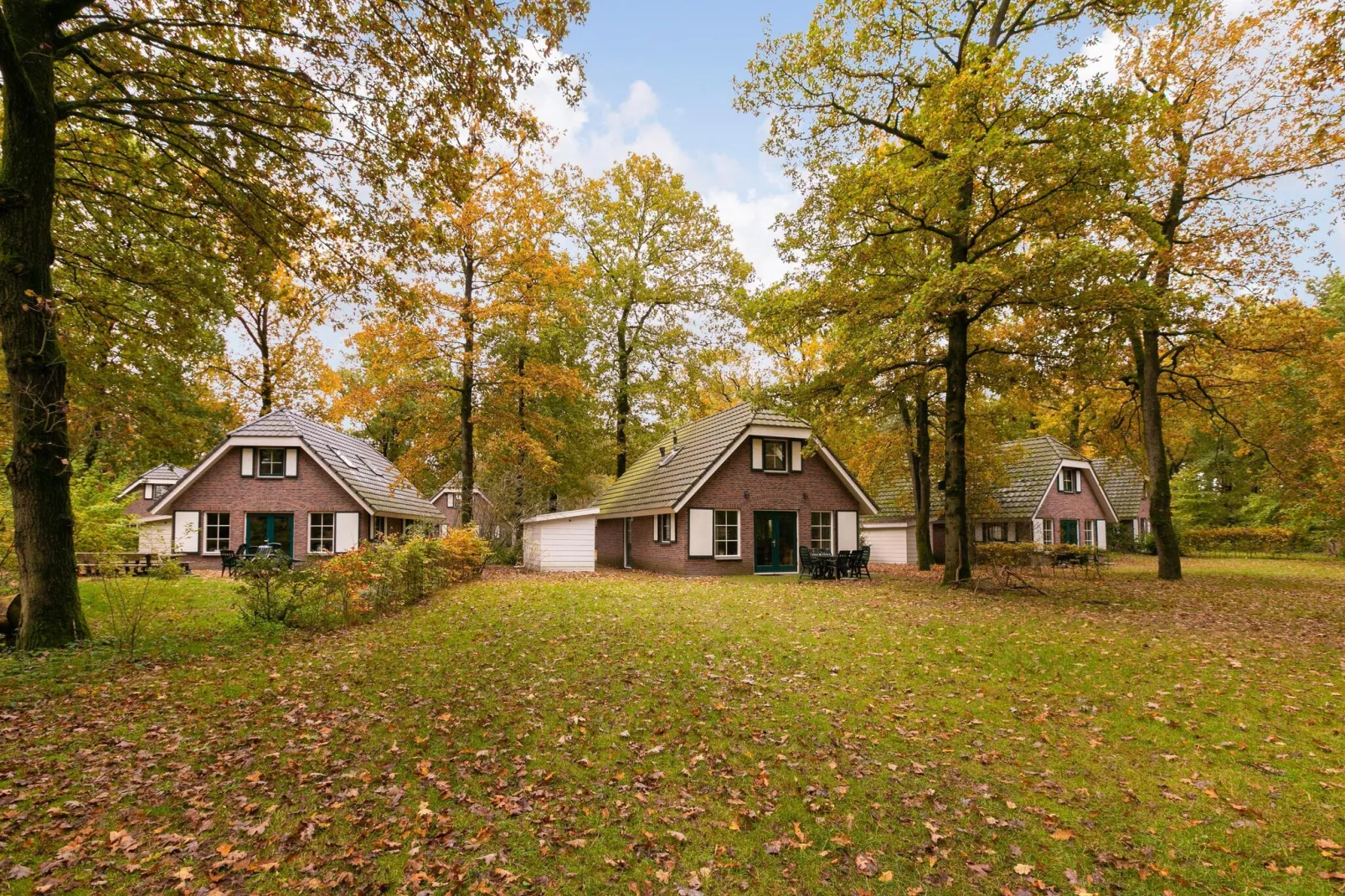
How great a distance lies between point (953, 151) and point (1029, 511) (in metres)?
21.5

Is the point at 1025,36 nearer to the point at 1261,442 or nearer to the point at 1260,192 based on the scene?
the point at 1260,192

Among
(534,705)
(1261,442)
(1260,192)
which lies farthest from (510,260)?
(1261,442)

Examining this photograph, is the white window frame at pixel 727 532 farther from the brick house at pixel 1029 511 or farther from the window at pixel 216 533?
the window at pixel 216 533

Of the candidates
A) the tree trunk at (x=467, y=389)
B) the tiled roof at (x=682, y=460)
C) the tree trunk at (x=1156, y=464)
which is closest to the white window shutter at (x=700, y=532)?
the tiled roof at (x=682, y=460)

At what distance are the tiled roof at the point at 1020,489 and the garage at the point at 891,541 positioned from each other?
563 millimetres

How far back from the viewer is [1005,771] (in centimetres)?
528

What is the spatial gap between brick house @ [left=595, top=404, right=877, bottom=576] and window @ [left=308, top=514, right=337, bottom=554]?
11683 mm

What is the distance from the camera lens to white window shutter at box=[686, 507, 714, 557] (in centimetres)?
2083

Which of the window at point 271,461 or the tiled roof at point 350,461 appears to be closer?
the tiled roof at point 350,461

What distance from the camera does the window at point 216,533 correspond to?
23672 mm

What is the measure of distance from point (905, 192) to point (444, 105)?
938cm

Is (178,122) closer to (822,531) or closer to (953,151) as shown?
(953,151)

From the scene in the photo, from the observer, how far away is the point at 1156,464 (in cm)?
1723

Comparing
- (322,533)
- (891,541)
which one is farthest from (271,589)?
(891,541)
